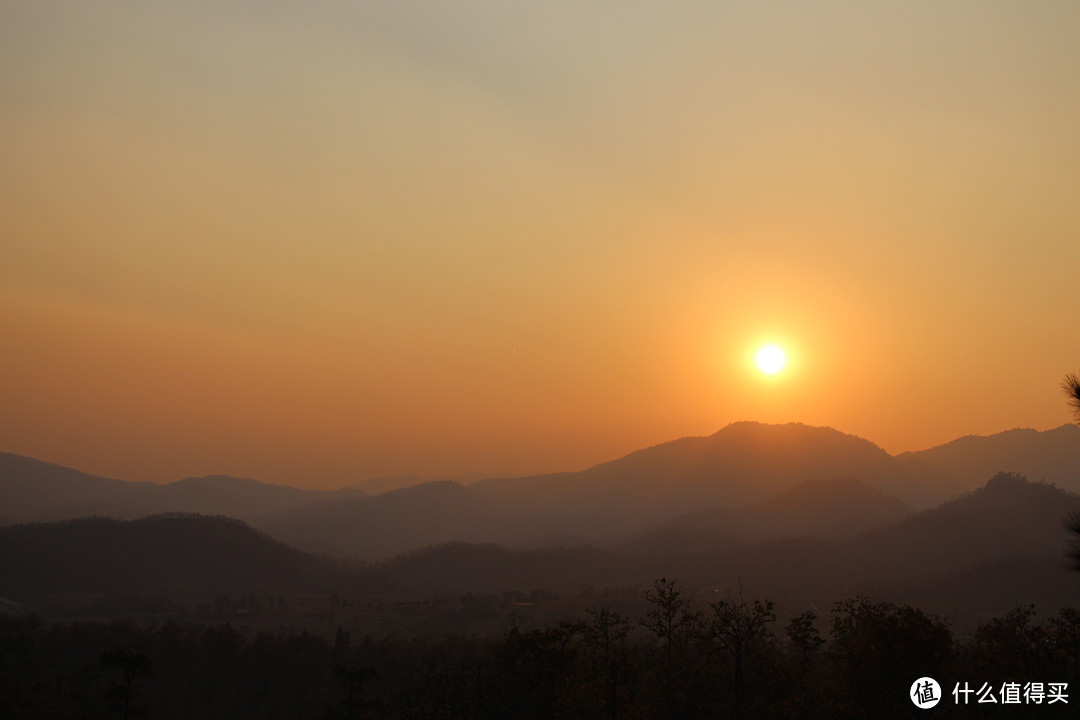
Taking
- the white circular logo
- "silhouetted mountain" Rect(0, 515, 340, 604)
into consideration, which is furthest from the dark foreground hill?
the white circular logo

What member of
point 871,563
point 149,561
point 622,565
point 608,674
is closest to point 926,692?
point 608,674

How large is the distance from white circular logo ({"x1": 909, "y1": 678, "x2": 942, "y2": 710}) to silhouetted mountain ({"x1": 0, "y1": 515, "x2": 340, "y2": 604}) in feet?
439

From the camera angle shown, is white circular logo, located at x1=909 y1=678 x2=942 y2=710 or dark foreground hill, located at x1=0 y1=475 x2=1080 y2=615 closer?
white circular logo, located at x1=909 y1=678 x2=942 y2=710

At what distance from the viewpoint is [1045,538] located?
5458 inches

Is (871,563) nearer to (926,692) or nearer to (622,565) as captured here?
(622,565)

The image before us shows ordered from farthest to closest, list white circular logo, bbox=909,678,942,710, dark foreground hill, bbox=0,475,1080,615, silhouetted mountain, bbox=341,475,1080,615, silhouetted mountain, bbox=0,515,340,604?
silhouetted mountain, bbox=0,515,340,604 → dark foreground hill, bbox=0,475,1080,615 → silhouetted mountain, bbox=341,475,1080,615 → white circular logo, bbox=909,678,942,710

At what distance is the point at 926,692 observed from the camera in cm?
2997

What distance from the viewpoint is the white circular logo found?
97.6 ft

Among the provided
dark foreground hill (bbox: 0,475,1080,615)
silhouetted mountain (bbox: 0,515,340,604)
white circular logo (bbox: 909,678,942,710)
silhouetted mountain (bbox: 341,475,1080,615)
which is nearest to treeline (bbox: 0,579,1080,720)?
white circular logo (bbox: 909,678,942,710)

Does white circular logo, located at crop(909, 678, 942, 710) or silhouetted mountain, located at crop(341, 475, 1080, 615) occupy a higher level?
silhouetted mountain, located at crop(341, 475, 1080, 615)

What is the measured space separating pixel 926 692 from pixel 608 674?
15.3 meters

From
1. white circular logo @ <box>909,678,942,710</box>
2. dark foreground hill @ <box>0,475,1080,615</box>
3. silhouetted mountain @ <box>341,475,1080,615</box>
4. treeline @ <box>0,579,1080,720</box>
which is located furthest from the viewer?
dark foreground hill @ <box>0,475,1080,615</box>

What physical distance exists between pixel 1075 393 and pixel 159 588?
495 feet

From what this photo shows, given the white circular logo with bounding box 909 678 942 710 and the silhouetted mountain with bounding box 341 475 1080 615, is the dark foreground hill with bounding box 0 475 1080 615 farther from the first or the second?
the white circular logo with bounding box 909 678 942 710
